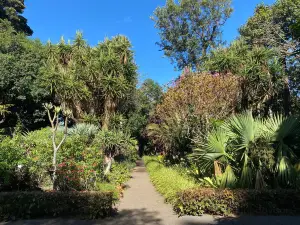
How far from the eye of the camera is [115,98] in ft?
42.6

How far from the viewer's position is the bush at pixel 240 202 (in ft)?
18.1

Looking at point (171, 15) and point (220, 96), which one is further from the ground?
point (171, 15)

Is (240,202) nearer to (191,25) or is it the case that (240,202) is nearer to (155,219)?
(155,219)

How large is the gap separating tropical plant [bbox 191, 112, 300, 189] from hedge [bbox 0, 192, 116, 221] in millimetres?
3235

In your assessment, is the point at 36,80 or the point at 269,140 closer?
the point at 269,140

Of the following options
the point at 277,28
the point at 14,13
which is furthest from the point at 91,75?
the point at 14,13

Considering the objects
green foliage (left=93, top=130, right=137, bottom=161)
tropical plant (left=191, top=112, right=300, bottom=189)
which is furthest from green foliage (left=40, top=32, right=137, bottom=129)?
tropical plant (left=191, top=112, right=300, bottom=189)

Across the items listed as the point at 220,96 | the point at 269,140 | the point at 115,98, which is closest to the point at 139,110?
the point at 115,98

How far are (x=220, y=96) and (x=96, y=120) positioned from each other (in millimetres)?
6694

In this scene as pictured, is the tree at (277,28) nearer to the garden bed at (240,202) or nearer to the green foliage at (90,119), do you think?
the garden bed at (240,202)

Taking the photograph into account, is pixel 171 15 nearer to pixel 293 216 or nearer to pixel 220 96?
pixel 220 96

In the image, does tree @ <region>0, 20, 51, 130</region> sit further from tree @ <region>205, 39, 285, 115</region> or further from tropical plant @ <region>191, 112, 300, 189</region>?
tropical plant @ <region>191, 112, 300, 189</region>

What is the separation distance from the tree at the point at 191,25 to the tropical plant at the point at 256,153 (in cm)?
1549

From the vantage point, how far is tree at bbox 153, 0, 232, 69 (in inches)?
843
